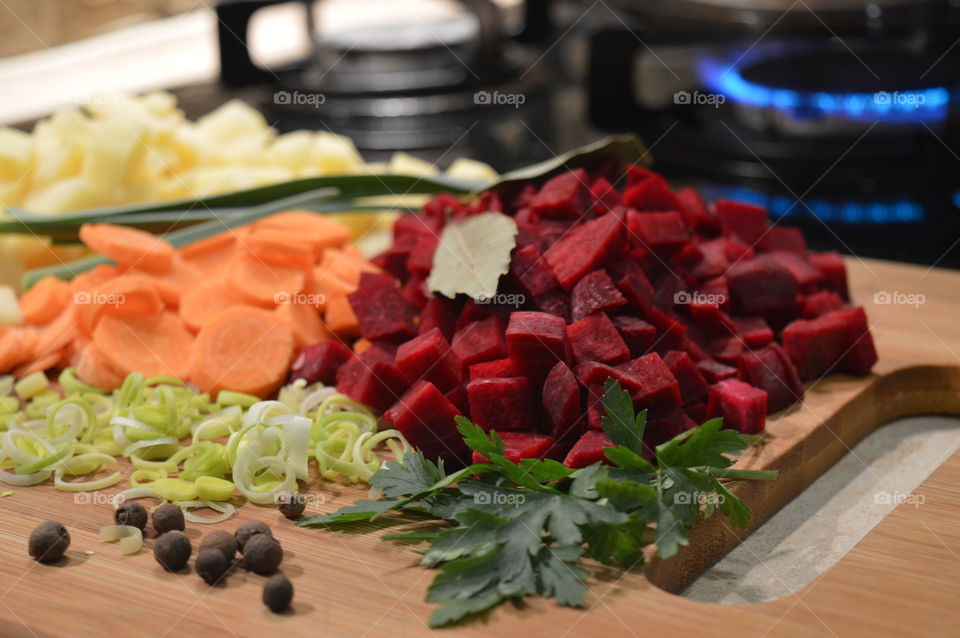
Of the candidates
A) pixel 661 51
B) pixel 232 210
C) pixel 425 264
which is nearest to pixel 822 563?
pixel 425 264

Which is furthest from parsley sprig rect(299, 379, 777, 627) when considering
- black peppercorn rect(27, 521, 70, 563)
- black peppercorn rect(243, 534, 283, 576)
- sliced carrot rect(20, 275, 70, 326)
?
sliced carrot rect(20, 275, 70, 326)

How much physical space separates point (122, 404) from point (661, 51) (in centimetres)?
187

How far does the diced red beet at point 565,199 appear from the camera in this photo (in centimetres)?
195

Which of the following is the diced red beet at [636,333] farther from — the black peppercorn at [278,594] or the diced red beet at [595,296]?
the black peppercorn at [278,594]

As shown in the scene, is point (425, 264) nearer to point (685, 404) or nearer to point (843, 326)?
point (685, 404)

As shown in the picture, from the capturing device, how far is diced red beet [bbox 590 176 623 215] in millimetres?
1931

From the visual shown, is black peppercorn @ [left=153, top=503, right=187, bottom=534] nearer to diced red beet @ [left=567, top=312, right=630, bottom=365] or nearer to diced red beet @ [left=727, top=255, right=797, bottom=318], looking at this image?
diced red beet @ [left=567, top=312, right=630, bottom=365]

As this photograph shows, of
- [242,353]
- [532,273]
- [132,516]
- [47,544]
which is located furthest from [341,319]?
[47,544]

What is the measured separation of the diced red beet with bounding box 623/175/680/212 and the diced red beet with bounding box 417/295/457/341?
0.39 metres

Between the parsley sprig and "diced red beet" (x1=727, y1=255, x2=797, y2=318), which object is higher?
"diced red beet" (x1=727, y1=255, x2=797, y2=318)

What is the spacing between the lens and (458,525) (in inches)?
60.1

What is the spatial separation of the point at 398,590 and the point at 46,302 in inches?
43.2

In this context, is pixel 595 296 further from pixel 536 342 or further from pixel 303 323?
pixel 303 323

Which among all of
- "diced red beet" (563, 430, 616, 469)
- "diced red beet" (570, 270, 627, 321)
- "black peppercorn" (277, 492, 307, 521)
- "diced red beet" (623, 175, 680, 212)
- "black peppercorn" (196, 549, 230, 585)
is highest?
"diced red beet" (623, 175, 680, 212)
